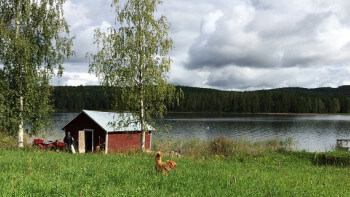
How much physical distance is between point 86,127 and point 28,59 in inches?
379

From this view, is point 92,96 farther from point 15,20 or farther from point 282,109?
point 15,20

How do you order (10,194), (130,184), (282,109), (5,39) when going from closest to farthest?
(10,194) → (130,184) → (5,39) → (282,109)

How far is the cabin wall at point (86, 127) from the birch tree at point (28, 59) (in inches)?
251

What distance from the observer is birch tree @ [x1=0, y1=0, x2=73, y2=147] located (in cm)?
1823

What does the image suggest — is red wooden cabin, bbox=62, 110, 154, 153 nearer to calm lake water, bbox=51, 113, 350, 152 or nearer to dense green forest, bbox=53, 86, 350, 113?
calm lake water, bbox=51, 113, 350, 152

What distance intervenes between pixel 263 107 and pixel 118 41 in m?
142

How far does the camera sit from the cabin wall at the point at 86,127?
25.5 m

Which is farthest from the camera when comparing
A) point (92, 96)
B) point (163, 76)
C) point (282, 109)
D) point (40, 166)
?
point (92, 96)

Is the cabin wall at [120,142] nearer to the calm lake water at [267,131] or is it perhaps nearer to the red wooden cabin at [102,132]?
the red wooden cabin at [102,132]

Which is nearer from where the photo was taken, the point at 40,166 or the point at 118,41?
the point at 40,166

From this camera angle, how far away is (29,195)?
19.3 feet

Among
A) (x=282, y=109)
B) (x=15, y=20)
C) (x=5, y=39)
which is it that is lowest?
(x=282, y=109)

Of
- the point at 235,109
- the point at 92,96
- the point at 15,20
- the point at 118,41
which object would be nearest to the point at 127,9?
the point at 118,41

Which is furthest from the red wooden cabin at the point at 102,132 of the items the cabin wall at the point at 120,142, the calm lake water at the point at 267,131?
the calm lake water at the point at 267,131
